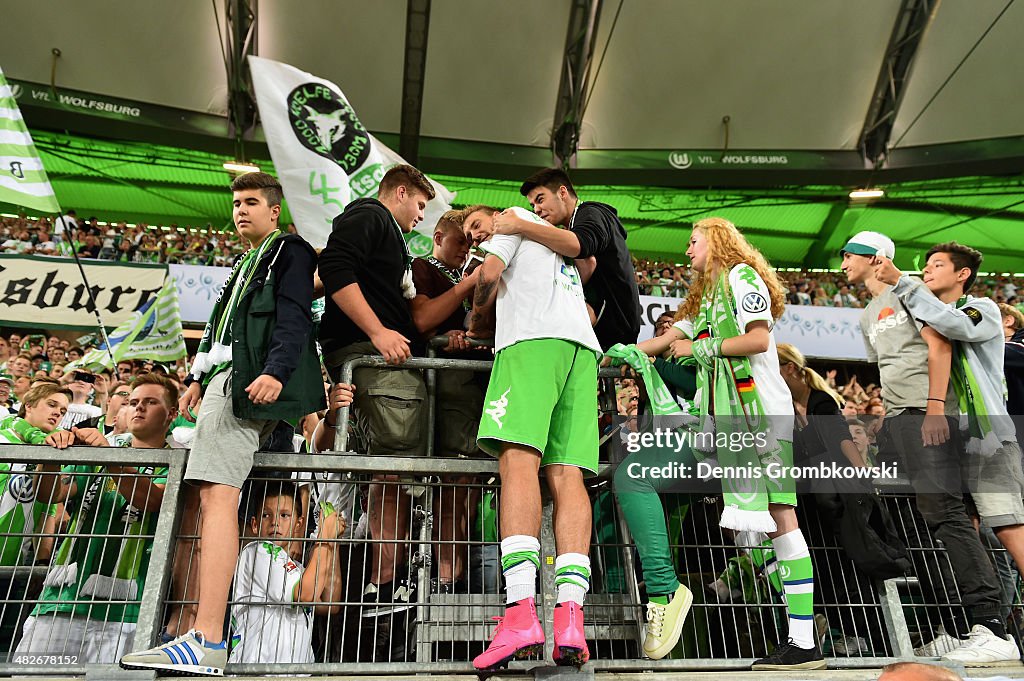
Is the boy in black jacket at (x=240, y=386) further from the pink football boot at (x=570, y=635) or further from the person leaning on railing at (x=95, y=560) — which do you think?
Answer: the pink football boot at (x=570, y=635)

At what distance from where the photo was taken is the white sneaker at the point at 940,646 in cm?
339

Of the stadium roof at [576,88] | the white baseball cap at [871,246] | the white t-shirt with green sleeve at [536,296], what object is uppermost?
the stadium roof at [576,88]

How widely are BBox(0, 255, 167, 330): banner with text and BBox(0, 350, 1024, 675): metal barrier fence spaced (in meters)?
8.22

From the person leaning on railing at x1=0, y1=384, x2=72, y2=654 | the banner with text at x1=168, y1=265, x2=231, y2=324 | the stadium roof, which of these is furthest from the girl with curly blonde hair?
the stadium roof

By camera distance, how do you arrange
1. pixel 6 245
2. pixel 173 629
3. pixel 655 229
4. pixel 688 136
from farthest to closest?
pixel 655 229 → pixel 688 136 → pixel 6 245 → pixel 173 629

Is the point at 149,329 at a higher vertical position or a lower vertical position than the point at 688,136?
lower

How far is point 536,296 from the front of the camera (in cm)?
309

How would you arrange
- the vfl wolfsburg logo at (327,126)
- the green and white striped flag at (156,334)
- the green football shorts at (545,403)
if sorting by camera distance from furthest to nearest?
the green and white striped flag at (156,334) → the vfl wolfsburg logo at (327,126) → the green football shorts at (545,403)

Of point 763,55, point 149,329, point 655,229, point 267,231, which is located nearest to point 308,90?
point 149,329

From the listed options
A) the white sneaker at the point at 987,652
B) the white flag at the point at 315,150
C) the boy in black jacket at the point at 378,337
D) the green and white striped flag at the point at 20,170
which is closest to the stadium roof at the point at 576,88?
the white flag at the point at 315,150

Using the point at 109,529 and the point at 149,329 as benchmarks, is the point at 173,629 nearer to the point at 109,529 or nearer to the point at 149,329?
the point at 109,529

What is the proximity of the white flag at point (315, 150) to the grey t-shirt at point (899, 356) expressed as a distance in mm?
3301

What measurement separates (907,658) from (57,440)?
11.6 feet

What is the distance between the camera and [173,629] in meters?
2.96
